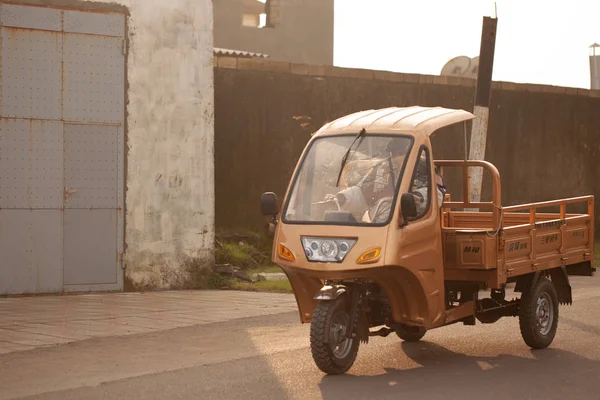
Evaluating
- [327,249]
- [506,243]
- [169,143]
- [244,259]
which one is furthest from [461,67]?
[327,249]

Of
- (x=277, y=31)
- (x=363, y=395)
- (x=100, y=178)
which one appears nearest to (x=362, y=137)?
(x=363, y=395)

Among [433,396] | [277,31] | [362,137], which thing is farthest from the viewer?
[277,31]

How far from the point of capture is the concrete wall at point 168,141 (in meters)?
14.3

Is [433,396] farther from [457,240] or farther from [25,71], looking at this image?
[25,71]

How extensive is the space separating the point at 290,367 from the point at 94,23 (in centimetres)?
702

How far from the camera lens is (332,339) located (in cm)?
820

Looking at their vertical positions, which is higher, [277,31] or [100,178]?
[277,31]

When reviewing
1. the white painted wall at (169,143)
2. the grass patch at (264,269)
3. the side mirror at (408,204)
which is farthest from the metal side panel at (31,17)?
the side mirror at (408,204)

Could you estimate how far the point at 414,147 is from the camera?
878 cm

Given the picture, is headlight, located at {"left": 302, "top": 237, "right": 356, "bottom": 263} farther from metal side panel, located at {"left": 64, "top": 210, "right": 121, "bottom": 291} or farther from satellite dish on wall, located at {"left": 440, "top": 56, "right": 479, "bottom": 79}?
satellite dish on wall, located at {"left": 440, "top": 56, "right": 479, "bottom": 79}

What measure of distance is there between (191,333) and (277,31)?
97.8ft

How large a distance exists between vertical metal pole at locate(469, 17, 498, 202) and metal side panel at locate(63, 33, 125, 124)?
5.03m

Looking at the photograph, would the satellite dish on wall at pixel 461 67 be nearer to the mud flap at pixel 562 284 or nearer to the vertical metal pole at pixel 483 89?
the vertical metal pole at pixel 483 89

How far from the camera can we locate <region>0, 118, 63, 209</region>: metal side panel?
13.5 metres
